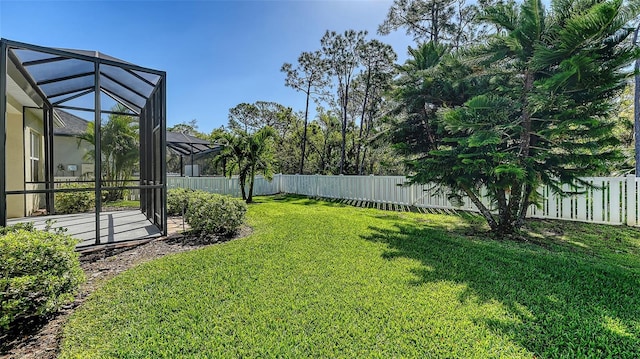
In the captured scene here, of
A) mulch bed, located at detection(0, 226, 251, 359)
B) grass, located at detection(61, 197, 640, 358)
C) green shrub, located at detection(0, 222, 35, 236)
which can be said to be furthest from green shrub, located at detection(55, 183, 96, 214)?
grass, located at detection(61, 197, 640, 358)

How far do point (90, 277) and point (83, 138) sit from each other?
6673mm

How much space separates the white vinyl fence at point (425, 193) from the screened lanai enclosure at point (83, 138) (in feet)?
17.0

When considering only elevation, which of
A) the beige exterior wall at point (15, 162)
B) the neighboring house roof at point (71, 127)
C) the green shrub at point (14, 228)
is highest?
the neighboring house roof at point (71, 127)

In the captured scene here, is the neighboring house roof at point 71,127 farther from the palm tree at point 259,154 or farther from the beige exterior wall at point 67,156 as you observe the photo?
the palm tree at point 259,154

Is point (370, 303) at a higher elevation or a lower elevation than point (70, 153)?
lower

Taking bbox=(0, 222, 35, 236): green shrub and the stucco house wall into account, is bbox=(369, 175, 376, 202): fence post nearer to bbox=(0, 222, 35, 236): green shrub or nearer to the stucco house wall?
the stucco house wall

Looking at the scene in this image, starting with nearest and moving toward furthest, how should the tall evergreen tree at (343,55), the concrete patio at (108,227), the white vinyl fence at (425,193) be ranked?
the concrete patio at (108,227) < the white vinyl fence at (425,193) < the tall evergreen tree at (343,55)

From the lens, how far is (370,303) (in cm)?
278

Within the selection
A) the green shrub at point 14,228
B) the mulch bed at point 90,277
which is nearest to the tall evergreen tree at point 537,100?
the mulch bed at point 90,277

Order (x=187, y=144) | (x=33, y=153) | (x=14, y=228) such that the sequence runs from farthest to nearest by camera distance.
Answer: (x=187, y=144), (x=33, y=153), (x=14, y=228)

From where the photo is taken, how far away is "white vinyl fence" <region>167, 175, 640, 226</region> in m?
6.06

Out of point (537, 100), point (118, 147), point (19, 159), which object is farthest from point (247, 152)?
point (537, 100)

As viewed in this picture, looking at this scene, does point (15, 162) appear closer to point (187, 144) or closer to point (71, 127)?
point (71, 127)

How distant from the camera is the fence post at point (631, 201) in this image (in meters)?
5.89
